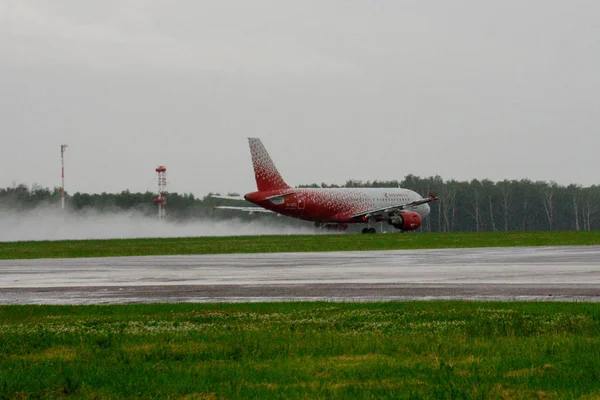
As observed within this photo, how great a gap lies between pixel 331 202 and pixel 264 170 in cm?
729

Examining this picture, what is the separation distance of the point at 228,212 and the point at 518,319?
152 meters

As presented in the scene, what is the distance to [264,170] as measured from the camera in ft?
293

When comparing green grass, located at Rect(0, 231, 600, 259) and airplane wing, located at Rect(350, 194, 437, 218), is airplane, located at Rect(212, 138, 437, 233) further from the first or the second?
green grass, located at Rect(0, 231, 600, 259)

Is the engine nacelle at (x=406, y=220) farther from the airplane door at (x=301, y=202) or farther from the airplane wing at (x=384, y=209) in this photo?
the airplane door at (x=301, y=202)

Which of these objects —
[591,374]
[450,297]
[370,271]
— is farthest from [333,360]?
[370,271]

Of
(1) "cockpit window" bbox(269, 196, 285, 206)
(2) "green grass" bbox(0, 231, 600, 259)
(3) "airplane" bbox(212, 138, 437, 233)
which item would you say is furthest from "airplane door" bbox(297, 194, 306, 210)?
(2) "green grass" bbox(0, 231, 600, 259)

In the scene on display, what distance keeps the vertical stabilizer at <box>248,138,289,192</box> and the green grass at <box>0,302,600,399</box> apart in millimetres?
72635

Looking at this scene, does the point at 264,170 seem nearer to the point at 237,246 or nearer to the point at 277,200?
the point at 277,200

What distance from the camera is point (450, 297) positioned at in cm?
1845

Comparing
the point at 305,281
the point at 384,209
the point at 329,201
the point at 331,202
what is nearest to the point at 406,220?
the point at 384,209

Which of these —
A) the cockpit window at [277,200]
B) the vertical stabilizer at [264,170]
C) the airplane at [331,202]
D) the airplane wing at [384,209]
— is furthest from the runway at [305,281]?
the airplane wing at [384,209]

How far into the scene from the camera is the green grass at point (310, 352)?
9.05 metres

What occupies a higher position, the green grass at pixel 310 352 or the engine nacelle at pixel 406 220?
the engine nacelle at pixel 406 220

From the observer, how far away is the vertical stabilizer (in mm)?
89000
